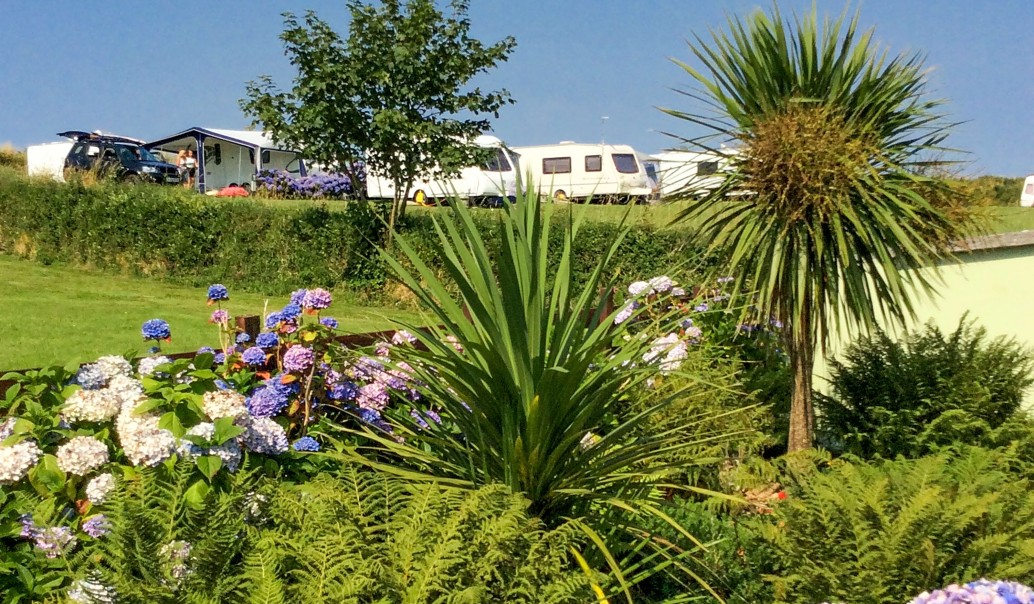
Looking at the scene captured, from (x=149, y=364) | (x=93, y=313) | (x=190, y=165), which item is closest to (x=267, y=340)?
(x=149, y=364)

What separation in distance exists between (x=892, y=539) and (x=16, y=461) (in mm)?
2834

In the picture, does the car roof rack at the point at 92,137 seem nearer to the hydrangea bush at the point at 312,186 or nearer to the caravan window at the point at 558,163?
the hydrangea bush at the point at 312,186

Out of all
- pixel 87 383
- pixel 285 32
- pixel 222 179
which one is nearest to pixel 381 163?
pixel 285 32

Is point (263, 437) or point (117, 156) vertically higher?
point (117, 156)

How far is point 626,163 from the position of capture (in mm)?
28172

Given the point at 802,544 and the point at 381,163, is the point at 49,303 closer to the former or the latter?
the point at 381,163

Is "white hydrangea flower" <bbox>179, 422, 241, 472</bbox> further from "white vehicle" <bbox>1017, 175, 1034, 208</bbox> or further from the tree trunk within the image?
"white vehicle" <bbox>1017, 175, 1034, 208</bbox>

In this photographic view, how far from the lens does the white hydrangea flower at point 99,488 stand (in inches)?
112

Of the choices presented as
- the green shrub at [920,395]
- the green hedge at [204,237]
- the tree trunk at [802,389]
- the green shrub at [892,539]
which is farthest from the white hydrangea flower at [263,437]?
the green hedge at [204,237]

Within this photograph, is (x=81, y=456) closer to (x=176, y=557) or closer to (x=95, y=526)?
(x=95, y=526)

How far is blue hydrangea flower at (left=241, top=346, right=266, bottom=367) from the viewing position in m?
3.89

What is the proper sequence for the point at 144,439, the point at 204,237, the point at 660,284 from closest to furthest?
the point at 144,439
the point at 660,284
the point at 204,237

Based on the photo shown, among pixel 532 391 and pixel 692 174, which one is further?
pixel 692 174

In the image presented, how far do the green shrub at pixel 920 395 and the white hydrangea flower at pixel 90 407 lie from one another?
415cm
